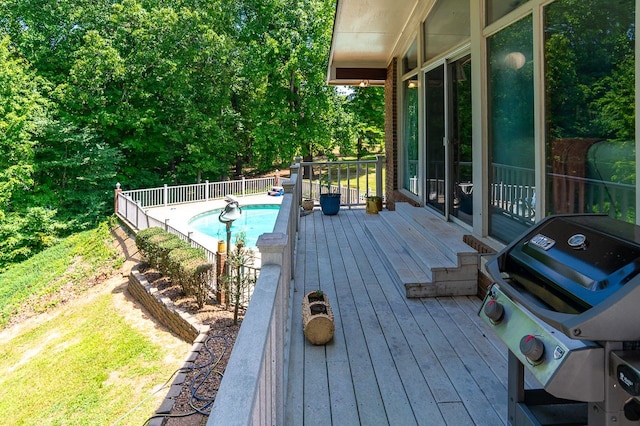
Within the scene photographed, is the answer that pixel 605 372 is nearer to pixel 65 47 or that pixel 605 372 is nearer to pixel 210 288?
pixel 210 288

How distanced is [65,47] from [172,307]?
59.0 ft

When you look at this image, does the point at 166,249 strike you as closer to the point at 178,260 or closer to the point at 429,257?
the point at 178,260

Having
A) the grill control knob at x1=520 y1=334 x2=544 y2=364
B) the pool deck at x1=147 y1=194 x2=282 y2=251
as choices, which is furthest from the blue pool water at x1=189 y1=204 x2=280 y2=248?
the grill control knob at x1=520 y1=334 x2=544 y2=364

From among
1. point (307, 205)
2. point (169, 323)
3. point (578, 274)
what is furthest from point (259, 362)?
point (169, 323)

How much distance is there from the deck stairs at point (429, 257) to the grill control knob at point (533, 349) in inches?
96.2

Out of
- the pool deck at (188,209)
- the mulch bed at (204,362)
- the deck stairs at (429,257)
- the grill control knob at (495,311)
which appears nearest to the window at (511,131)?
the deck stairs at (429,257)

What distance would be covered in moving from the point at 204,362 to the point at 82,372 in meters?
2.91

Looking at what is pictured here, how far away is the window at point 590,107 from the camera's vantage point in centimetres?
229

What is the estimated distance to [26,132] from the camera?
17156mm

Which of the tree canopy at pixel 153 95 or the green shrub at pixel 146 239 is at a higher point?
the tree canopy at pixel 153 95

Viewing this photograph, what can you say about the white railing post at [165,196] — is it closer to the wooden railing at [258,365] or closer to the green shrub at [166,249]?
the green shrub at [166,249]

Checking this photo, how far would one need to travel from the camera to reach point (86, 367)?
7.64 meters

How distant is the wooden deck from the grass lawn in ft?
12.3

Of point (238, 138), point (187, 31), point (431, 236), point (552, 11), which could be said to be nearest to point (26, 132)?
point (187, 31)
